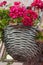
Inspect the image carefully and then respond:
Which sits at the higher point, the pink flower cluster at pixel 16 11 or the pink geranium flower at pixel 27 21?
the pink flower cluster at pixel 16 11

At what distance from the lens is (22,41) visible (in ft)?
6.04

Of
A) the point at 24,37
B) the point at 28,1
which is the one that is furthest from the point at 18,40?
the point at 28,1

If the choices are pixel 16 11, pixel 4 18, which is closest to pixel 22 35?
pixel 16 11

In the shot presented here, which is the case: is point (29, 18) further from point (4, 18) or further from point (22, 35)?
point (4, 18)

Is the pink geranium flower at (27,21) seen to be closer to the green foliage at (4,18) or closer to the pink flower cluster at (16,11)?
the pink flower cluster at (16,11)

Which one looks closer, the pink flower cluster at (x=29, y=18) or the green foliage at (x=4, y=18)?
the pink flower cluster at (x=29, y=18)

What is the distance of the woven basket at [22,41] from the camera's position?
72.6 inches

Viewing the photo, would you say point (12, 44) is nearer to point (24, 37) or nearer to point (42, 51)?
point (24, 37)

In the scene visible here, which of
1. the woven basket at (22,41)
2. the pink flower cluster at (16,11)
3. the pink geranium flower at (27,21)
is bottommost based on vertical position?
the woven basket at (22,41)

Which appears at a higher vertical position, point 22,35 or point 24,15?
point 24,15

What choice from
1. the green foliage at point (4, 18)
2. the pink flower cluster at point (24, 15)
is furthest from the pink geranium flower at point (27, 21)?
the green foliage at point (4, 18)

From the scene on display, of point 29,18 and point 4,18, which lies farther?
point 4,18

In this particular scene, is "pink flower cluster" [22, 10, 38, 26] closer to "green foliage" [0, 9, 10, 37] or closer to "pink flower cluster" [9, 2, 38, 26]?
"pink flower cluster" [9, 2, 38, 26]

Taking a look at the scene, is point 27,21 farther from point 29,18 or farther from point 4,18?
point 4,18
